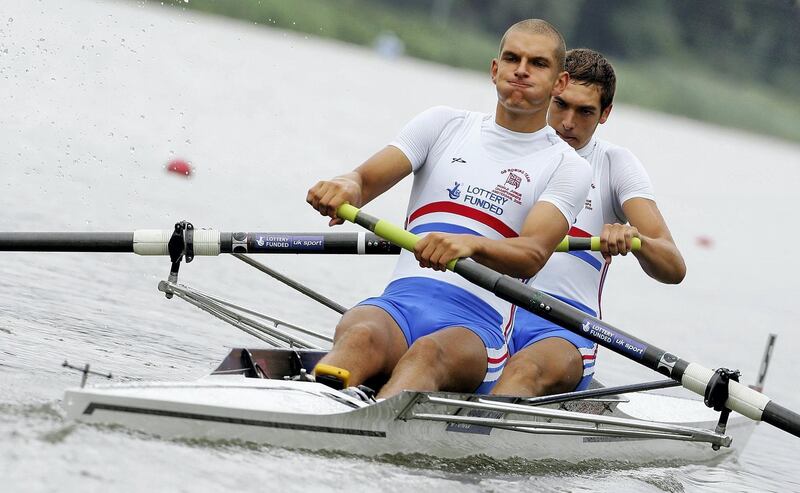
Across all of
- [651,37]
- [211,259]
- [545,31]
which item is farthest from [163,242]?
[651,37]

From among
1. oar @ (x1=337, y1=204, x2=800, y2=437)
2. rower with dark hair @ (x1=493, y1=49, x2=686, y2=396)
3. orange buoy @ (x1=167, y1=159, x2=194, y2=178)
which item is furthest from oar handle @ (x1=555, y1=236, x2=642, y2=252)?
orange buoy @ (x1=167, y1=159, x2=194, y2=178)

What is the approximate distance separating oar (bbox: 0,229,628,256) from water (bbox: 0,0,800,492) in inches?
24.0

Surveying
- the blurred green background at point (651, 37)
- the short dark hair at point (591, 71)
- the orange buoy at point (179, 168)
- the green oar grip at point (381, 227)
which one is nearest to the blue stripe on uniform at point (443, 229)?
the green oar grip at point (381, 227)

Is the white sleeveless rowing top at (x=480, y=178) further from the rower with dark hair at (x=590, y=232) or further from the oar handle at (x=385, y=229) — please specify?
the rower with dark hair at (x=590, y=232)

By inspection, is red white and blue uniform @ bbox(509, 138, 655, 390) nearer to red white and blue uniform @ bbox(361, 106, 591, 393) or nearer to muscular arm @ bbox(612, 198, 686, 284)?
muscular arm @ bbox(612, 198, 686, 284)

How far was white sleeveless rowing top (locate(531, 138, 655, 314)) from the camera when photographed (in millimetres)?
7000

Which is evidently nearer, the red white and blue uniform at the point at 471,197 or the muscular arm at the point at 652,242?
the red white and blue uniform at the point at 471,197

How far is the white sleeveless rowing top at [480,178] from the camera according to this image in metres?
6.02

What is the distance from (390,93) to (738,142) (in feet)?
83.3

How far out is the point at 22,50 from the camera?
2081 centimetres

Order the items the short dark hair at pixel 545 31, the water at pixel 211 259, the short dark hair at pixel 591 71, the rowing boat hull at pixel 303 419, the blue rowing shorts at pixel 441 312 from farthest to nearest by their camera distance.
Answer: the short dark hair at pixel 591 71, the short dark hair at pixel 545 31, the blue rowing shorts at pixel 441 312, the water at pixel 211 259, the rowing boat hull at pixel 303 419

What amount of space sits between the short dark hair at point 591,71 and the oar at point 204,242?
1494mm

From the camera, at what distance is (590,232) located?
7.14 meters

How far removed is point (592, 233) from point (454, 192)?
4.42ft
